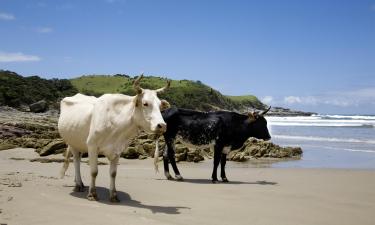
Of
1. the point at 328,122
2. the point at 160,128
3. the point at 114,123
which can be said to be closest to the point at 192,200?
the point at 160,128

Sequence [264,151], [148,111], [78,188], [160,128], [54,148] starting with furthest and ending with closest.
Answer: [264,151], [54,148], [78,188], [148,111], [160,128]

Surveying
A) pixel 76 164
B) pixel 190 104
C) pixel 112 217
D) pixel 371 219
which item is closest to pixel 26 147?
pixel 76 164

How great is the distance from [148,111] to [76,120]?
1657 mm

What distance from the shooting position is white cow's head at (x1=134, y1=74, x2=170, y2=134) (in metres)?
7.54

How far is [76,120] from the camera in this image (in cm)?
857

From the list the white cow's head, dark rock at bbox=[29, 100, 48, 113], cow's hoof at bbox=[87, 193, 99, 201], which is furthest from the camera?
dark rock at bbox=[29, 100, 48, 113]

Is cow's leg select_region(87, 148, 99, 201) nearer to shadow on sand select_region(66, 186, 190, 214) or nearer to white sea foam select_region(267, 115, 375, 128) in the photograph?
shadow on sand select_region(66, 186, 190, 214)

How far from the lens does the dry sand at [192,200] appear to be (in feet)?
21.6

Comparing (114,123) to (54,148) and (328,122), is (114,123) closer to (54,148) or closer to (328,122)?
(54,148)

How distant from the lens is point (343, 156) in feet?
66.7

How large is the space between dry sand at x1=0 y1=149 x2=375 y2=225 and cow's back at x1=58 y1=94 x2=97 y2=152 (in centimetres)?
97

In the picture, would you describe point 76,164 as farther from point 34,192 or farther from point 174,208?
point 174,208

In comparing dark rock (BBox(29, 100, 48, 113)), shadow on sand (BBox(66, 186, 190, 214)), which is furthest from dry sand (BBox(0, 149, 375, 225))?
dark rock (BBox(29, 100, 48, 113))

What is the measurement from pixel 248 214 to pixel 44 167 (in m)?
7.50
